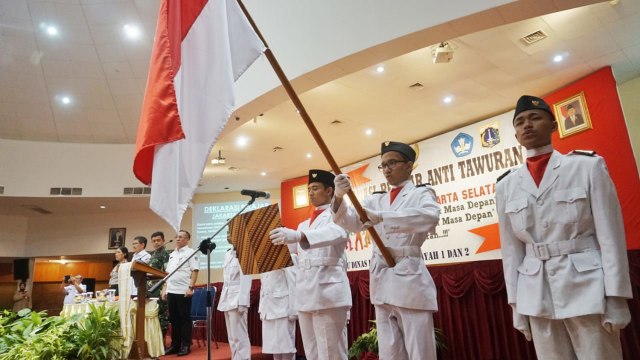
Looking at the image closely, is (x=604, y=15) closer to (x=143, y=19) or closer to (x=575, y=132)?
(x=575, y=132)

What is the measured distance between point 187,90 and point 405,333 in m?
1.70

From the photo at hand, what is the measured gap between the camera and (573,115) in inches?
271

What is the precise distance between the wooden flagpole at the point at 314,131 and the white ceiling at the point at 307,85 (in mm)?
2802

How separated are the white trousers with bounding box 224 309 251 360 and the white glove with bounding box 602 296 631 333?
391 centimetres

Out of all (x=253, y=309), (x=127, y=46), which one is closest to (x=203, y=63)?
(x=253, y=309)

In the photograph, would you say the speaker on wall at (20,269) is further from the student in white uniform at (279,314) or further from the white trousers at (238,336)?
the student in white uniform at (279,314)

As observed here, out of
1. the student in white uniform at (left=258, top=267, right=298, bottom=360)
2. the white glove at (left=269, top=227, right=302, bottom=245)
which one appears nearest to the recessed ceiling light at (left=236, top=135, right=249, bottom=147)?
the student in white uniform at (left=258, top=267, right=298, bottom=360)

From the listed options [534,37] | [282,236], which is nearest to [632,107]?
[534,37]

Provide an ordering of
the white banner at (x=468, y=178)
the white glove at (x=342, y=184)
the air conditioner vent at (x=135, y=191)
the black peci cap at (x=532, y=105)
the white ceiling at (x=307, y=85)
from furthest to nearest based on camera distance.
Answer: the air conditioner vent at (x=135, y=191) < the white banner at (x=468, y=178) < the white ceiling at (x=307, y=85) < the white glove at (x=342, y=184) < the black peci cap at (x=532, y=105)

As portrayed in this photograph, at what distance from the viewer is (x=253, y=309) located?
6.52 meters

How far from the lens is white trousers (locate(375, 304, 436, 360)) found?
2074 millimetres

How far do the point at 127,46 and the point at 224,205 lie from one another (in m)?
5.98

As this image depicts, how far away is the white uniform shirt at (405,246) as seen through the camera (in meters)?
2.13

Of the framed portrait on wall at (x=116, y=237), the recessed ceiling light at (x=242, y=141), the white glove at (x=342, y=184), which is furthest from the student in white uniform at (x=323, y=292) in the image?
the framed portrait on wall at (x=116, y=237)
